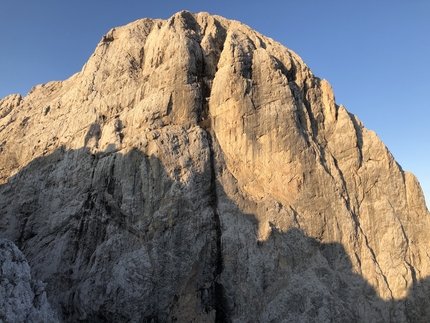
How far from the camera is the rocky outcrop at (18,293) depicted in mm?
13492

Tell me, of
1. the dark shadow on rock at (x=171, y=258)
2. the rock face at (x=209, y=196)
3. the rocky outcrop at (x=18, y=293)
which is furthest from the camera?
the rock face at (x=209, y=196)

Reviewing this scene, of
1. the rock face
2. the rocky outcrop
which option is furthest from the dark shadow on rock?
the rocky outcrop

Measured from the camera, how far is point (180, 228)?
62.1 feet

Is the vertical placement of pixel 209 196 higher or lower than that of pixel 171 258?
higher

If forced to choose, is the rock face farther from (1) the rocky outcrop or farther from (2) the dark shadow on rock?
(1) the rocky outcrop

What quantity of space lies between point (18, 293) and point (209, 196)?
A: 9.59 m

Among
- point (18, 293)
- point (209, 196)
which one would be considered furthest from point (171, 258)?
point (18, 293)

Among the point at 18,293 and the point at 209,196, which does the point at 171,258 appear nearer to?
the point at 209,196

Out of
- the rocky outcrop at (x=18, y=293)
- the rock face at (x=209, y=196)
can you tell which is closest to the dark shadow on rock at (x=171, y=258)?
the rock face at (x=209, y=196)

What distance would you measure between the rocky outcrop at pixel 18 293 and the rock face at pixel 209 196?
328 cm

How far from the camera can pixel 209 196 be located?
66.5ft

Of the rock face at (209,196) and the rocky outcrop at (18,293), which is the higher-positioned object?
the rock face at (209,196)

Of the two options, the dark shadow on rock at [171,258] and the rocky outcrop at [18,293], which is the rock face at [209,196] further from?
the rocky outcrop at [18,293]

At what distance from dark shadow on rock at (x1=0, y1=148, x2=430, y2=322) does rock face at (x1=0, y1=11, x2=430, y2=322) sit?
6 centimetres
